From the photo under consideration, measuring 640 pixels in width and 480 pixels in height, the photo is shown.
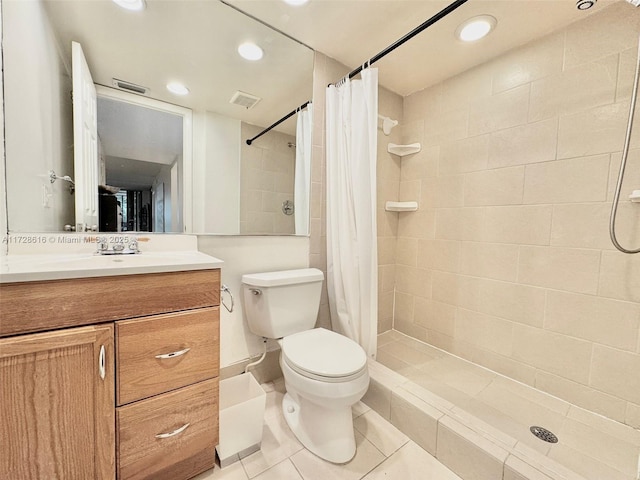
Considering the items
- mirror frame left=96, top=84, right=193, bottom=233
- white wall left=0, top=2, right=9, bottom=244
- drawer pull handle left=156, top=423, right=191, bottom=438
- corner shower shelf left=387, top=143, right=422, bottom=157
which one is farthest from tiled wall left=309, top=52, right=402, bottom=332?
white wall left=0, top=2, right=9, bottom=244

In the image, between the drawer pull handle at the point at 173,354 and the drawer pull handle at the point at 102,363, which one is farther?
the drawer pull handle at the point at 173,354

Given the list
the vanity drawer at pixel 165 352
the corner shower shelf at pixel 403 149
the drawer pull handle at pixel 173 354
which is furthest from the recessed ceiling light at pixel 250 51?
the drawer pull handle at pixel 173 354

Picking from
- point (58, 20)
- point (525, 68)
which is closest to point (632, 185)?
point (525, 68)

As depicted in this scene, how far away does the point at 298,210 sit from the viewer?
167cm

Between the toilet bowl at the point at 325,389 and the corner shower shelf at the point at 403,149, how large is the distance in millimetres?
1520

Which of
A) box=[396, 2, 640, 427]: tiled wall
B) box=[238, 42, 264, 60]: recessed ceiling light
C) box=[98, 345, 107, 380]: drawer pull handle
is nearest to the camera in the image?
box=[98, 345, 107, 380]: drawer pull handle

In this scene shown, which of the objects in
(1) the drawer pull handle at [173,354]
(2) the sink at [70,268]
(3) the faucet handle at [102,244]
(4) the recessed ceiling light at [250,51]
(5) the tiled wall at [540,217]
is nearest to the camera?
(2) the sink at [70,268]

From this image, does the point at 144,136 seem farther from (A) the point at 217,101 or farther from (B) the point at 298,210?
(B) the point at 298,210

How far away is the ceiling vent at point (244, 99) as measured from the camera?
147 centimetres

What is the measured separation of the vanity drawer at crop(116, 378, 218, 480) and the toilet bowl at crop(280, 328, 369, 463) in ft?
1.08

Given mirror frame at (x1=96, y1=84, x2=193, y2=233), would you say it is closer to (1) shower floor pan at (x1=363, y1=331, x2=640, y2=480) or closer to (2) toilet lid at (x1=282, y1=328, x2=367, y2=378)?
(2) toilet lid at (x1=282, y1=328, x2=367, y2=378)

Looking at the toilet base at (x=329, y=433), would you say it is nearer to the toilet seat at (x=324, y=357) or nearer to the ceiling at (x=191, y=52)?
the toilet seat at (x=324, y=357)

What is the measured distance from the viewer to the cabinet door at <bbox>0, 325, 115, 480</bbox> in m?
0.64

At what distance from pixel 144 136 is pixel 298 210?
878mm
